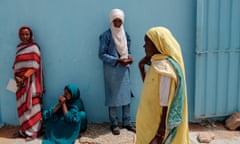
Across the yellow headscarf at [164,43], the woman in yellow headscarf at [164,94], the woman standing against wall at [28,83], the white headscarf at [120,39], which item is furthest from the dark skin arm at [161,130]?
the woman standing against wall at [28,83]

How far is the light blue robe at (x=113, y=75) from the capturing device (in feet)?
13.6

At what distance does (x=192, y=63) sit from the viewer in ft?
14.7

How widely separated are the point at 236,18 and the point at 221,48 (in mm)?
452

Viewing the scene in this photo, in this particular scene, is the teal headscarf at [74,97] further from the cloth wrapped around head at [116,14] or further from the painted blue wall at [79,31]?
the cloth wrapped around head at [116,14]

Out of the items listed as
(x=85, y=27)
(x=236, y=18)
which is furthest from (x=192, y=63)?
(x=85, y=27)

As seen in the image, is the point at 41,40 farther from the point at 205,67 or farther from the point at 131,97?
the point at 205,67

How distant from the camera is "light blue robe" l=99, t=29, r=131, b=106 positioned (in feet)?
13.6

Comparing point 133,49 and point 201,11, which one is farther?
point 133,49

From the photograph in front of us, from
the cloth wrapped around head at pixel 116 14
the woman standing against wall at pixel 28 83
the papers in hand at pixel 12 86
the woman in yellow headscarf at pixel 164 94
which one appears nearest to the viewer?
the woman in yellow headscarf at pixel 164 94

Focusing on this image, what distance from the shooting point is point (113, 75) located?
166 inches

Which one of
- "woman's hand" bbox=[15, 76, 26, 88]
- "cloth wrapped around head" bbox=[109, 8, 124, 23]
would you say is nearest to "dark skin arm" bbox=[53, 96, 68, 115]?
"woman's hand" bbox=[15, 76, 26, 88]

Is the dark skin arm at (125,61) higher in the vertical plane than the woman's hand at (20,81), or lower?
higher

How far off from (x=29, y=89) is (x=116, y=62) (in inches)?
49.2

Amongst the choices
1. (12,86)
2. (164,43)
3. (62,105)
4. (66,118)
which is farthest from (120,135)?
(164,43)
